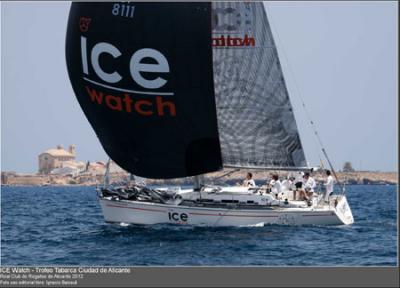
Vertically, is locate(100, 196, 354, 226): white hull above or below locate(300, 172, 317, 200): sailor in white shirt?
below

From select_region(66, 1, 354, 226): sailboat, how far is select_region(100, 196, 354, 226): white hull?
0.03 meters

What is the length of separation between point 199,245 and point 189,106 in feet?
18.9

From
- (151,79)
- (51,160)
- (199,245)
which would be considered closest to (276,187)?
(151,79)

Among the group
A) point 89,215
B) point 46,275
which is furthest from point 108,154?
point 46,275

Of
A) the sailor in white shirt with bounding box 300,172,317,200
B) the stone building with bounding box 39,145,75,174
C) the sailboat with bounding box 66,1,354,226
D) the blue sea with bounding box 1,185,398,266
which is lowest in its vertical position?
the stone building with bounding box 39,145,75,174

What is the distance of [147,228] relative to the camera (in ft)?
92.8

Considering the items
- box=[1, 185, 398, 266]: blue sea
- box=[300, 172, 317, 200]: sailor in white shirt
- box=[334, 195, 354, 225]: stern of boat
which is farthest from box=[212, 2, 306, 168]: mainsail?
box=[1, 185, 398, 266]: blue sea

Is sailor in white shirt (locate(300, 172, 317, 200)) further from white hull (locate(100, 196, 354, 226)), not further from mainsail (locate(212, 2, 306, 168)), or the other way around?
mainsail (locate(212, 2, 306, 168))

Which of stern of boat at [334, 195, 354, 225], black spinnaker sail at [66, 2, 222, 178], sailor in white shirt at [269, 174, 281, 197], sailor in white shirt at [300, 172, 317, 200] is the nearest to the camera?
black spinnaker sail at [66, 2, 222, 178]

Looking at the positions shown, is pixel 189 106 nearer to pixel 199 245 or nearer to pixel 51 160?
pixel 199 245

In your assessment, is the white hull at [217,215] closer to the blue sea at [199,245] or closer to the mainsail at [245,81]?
the blue sea at [199,245]

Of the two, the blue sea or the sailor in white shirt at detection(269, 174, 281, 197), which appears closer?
the blue sea

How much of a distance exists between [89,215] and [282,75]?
12423 millimetres

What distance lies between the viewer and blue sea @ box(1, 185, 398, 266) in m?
22.1
